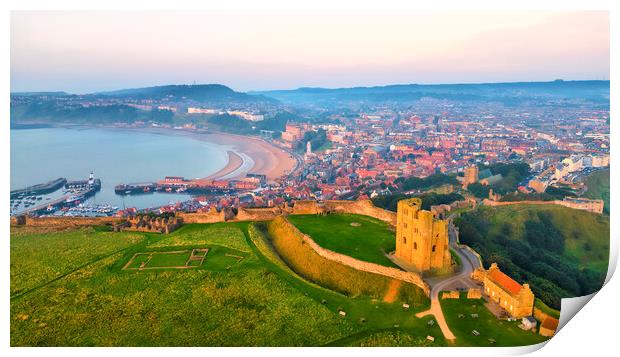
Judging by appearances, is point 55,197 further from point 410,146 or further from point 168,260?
point 410,146

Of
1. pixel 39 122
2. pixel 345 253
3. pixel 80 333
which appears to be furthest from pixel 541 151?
pixel 39 122

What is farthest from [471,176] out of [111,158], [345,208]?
[111,158]

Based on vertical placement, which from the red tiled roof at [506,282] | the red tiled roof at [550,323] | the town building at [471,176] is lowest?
the red tiled roof at [550,323]

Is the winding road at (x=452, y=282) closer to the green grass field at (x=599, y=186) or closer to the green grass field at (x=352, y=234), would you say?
the green grass field at (x=352, y=234)

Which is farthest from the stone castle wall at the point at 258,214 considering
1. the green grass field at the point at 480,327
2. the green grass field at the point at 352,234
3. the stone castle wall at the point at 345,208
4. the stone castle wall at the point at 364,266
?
the green grass field at the point at 480,327

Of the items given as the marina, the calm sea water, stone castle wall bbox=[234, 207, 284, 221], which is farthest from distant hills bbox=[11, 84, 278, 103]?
stone castle wall bbox=[234, 207, 284, 221]

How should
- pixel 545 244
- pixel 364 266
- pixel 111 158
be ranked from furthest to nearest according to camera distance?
pixel 111 158 < pixel 545 244 < pixel 364 266
